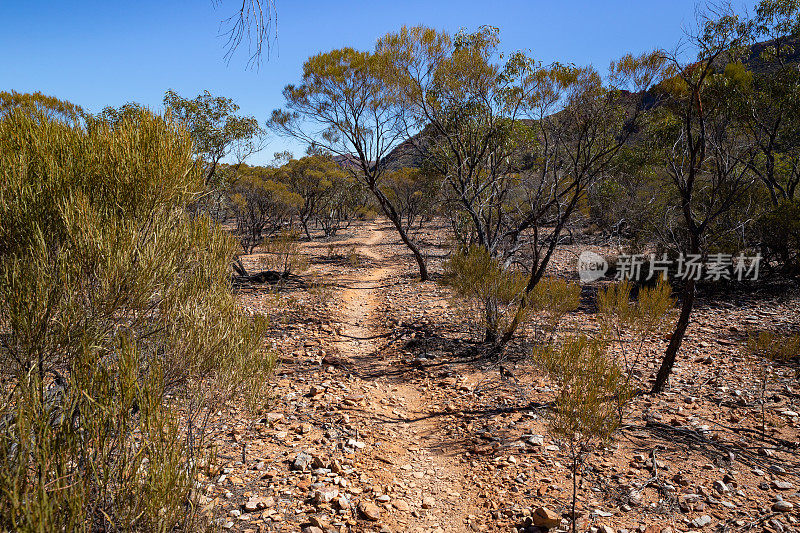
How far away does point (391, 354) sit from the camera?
8.57 meters

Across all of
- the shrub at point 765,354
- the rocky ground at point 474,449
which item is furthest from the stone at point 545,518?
the shrub at point 765,354

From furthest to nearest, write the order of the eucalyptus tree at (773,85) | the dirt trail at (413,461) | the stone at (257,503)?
the eucalyptus tree at (773,85), the dirt trail at (413,461), the stone at (257,503)

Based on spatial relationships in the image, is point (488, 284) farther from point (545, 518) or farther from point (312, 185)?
point (312, 185)

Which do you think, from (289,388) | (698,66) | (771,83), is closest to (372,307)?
(289,388)

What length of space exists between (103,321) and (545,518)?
411 centimetres

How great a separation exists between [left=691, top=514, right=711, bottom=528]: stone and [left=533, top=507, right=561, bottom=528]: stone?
4.06 feet

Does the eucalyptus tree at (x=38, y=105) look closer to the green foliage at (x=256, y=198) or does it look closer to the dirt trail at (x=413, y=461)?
the dirt trail at (x=413, y=461)

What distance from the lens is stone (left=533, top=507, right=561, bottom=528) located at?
12.1 feet

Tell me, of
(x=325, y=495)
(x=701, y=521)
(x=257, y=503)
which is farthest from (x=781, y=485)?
(x=257, y=503)

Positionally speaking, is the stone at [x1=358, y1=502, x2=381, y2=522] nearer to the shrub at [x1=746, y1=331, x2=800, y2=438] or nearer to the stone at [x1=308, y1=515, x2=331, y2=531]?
the stone at [x1=308, y1=515, x2=331, y2=531]

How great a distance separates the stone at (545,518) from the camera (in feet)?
12.1

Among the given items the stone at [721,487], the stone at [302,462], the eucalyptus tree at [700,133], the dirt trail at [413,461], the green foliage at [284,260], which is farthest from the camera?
the green foliage at [284,260]

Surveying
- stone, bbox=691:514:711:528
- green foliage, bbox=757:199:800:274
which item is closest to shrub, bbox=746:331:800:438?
stone, bbox=691:514:711:528

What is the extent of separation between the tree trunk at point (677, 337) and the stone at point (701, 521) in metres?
2.94
